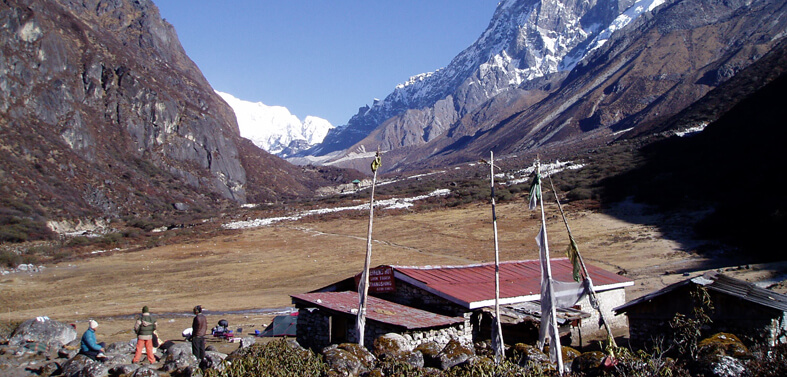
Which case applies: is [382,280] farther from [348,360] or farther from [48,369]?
[48,369]

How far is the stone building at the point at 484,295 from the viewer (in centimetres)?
1482

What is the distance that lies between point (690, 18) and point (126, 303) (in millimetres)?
205318

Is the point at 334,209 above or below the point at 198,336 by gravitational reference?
above

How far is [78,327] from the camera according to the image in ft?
66.6

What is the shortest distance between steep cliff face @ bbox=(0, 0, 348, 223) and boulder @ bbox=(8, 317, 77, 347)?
48024mm

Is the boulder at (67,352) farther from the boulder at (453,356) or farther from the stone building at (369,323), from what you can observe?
the boulder at (453,356)

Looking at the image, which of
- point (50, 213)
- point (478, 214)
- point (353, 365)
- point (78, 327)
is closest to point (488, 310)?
point (353, 365)

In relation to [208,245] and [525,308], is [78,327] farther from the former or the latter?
[208,245]

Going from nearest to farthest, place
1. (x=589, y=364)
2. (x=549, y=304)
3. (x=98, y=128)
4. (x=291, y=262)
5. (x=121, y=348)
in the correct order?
(x=589, y=364)
(x=549, y=304)
(x=121, y=348)
(x=291, y=262)
(x=98, y=128)

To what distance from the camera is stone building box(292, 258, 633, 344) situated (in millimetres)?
14820

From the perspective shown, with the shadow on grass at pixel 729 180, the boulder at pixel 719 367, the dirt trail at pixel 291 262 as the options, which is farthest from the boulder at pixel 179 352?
the shadow on grass at pixel 729 180

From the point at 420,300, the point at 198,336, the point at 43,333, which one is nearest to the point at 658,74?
the point at 420,300

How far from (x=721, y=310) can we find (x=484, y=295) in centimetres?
562

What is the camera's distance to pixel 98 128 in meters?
88.6
